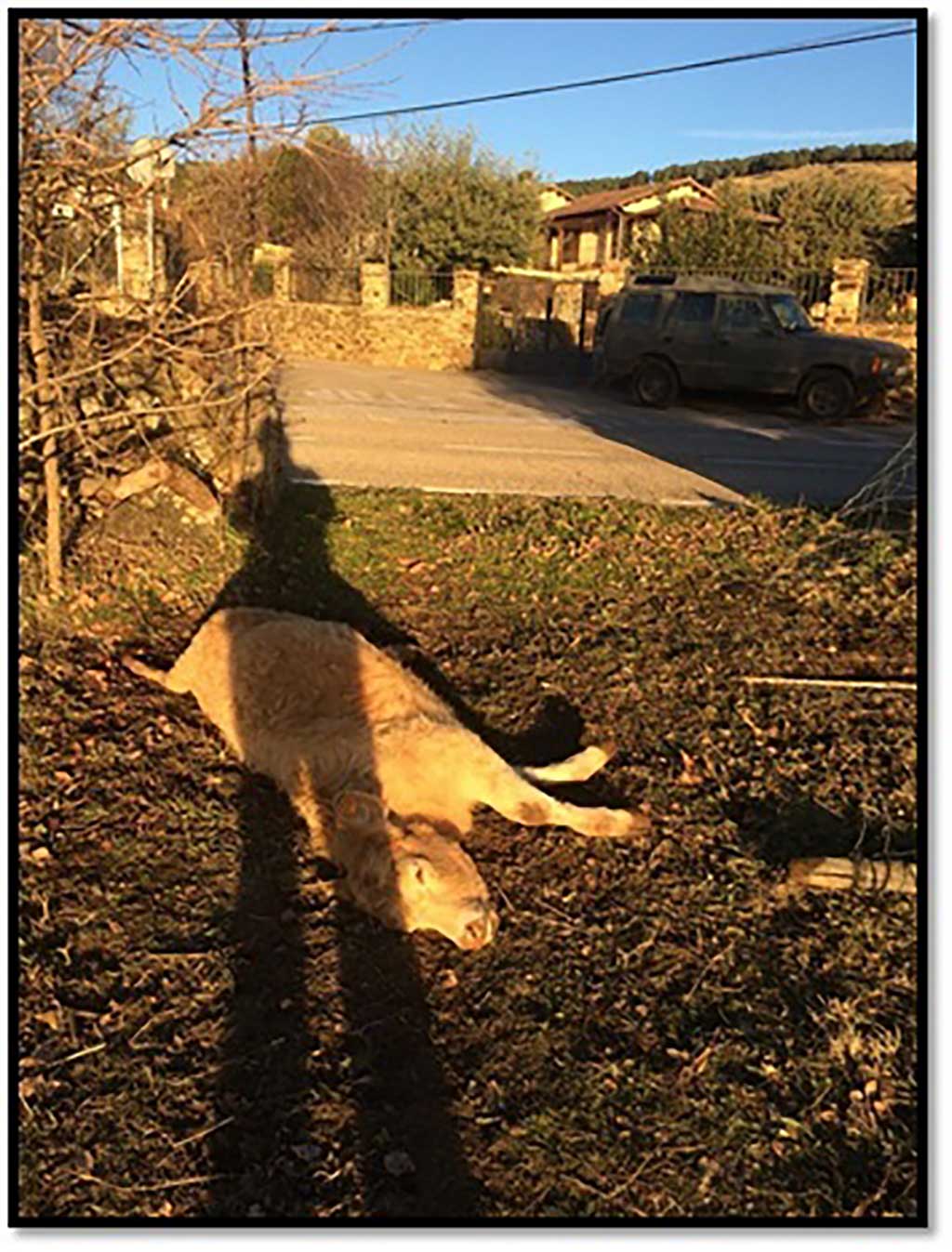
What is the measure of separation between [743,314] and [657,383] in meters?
1.81

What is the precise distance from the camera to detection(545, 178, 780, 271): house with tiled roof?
3256cm

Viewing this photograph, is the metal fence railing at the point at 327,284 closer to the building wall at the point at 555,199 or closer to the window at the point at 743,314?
the window at the point at 743,314

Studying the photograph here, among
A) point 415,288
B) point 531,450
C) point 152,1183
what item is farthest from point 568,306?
point 152,1183

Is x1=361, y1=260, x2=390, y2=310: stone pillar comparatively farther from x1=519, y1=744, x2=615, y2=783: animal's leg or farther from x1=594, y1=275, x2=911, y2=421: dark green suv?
x1=519, y1=744, x2=615, y2=783: animal's leg

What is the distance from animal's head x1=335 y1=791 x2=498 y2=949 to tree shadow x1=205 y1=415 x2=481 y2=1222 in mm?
104

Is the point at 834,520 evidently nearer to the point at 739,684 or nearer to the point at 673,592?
the point at 673,592

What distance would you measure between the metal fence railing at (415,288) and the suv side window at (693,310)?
30.6ft

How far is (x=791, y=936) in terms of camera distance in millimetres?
3475

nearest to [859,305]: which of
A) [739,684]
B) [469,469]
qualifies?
[469,469]

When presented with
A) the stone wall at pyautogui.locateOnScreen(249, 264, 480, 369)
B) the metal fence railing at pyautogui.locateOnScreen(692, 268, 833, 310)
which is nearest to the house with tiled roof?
the metal fence railing at pyautogui.locateOnScreen(692, 268, 833, 310)

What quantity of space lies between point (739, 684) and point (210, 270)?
412 cm

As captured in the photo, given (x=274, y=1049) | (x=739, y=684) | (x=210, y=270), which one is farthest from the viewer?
(x=210, y=270)

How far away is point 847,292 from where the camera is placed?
2191 cm

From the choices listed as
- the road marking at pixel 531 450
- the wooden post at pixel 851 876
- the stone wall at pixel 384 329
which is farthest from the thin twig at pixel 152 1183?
the stone wall at pixel 384 329
